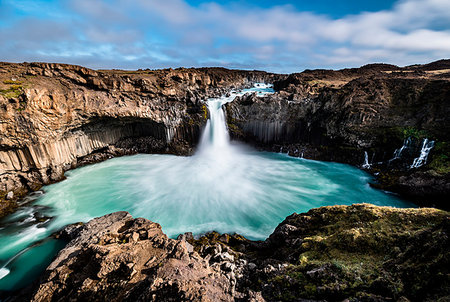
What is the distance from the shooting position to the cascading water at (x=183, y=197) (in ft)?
32.0

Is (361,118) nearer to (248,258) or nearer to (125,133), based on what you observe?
(248,258)

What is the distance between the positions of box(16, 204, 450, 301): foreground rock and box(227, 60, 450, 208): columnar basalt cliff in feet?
36.8

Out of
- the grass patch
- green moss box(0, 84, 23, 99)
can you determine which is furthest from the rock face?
the grass patch

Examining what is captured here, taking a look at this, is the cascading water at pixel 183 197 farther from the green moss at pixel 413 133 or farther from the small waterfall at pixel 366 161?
the green moss at pixel 413 133

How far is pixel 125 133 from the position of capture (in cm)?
2102

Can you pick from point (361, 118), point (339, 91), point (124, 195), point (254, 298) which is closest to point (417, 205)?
point (361, 118)

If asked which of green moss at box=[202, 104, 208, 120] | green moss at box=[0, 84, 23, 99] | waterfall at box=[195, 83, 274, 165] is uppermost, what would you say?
green moss at box=[0, 84, 23, 99]

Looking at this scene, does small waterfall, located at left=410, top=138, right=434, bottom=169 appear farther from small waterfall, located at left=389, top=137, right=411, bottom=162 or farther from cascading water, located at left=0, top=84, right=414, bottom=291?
cascading water, located at left=0, top=84, right=414, bottom=291

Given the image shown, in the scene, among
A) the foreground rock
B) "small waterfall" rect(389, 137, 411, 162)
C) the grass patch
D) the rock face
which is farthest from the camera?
"small waterfall" rect(389, 137, 411, 162)

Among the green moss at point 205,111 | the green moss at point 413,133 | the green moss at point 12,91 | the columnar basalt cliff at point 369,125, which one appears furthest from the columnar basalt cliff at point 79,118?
the green moss at point 413,133

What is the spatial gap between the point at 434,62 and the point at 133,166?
60.5 meters

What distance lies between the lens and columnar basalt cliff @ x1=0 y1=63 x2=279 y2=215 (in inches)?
495

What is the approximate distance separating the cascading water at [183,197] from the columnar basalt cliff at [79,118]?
1.59 metres

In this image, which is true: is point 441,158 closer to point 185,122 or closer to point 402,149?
point 402,149
